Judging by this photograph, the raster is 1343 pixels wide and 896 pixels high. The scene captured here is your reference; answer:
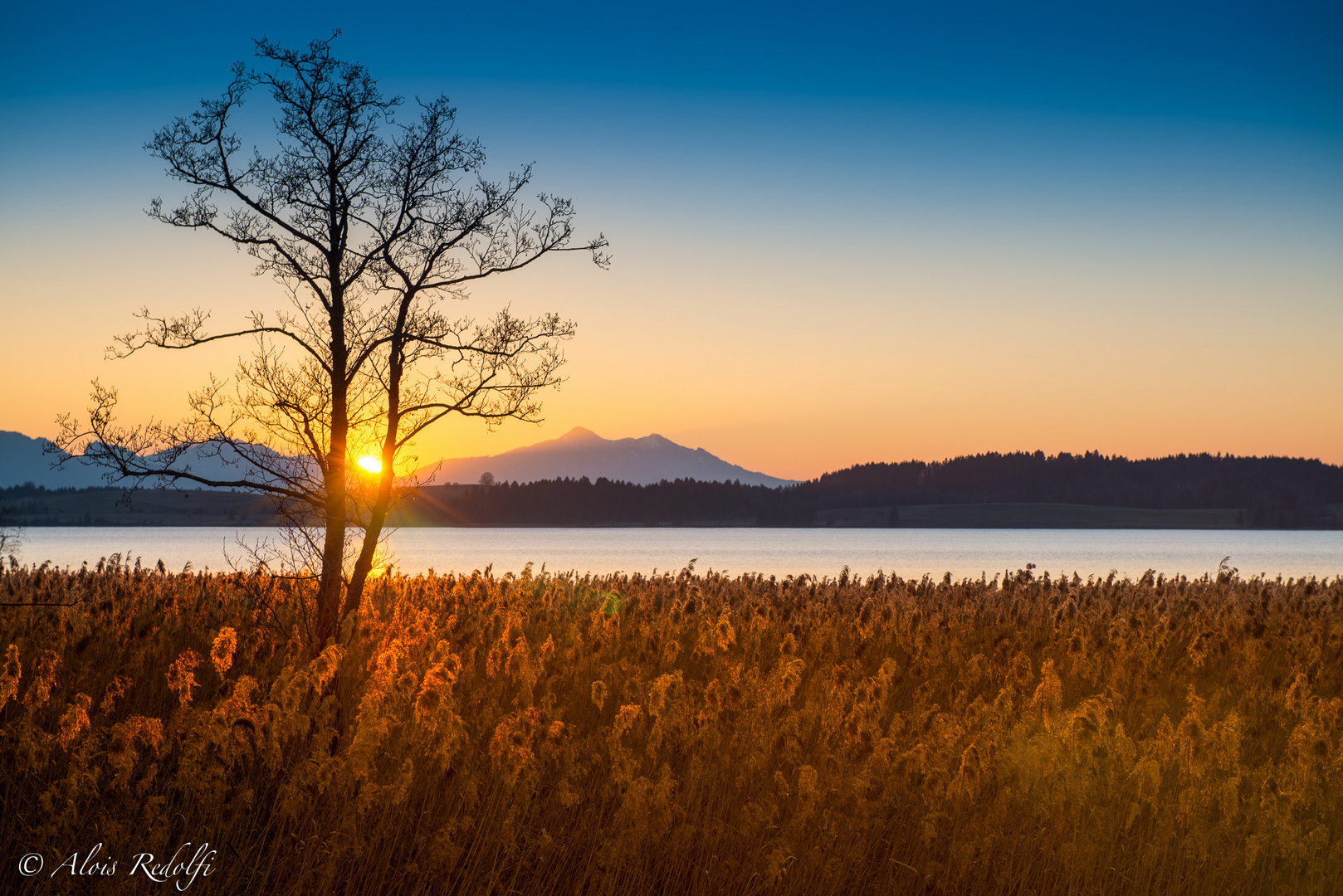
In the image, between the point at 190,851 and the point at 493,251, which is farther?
the point at 493,251

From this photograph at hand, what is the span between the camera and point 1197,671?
467 inches

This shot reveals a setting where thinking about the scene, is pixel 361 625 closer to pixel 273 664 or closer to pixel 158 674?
pixel 273 664

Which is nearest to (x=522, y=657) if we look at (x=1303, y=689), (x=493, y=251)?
(x=493, y=251)

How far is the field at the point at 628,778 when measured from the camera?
496 cm

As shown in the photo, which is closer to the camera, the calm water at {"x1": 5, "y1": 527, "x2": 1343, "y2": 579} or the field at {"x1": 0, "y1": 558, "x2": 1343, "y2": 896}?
the field at {"x1": 0, "y1": 558, "x2": 1343, "y2": 896}

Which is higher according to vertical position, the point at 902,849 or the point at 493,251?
the point at 493,251

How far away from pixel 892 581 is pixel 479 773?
15.2 m

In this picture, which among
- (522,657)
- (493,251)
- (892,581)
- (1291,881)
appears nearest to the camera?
(1291,881)

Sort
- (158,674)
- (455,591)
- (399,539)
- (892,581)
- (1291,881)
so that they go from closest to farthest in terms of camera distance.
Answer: (1291,881)
(158,674)
(455,591)
(892,581)
(399,539)

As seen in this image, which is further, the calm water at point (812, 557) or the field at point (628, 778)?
the calm water at point (812, 557)

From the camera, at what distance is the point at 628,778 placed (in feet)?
16.8

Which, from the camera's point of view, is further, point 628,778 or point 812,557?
point 812,557

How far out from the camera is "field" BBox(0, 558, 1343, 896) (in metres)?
4.96

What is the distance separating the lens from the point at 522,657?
8086 millimetres
